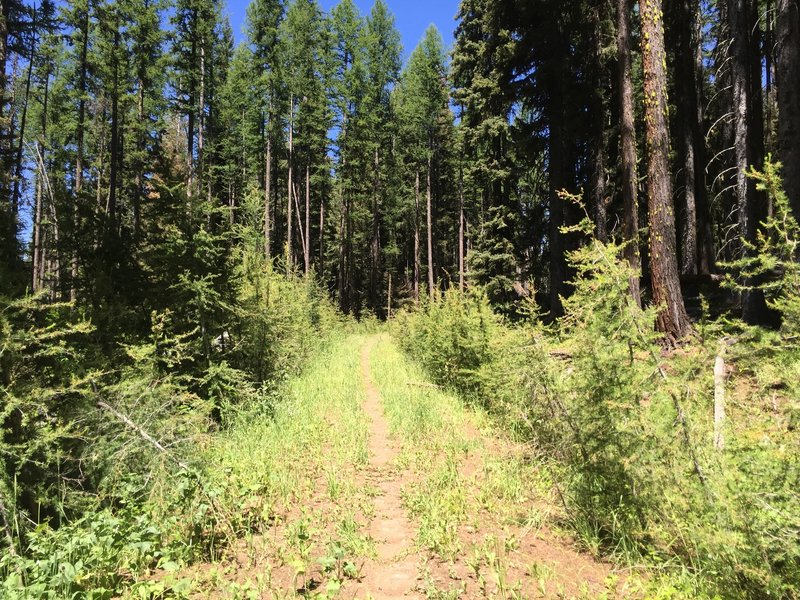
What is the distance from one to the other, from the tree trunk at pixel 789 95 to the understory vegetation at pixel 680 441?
4.97 meters

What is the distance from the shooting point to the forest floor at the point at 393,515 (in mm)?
3105

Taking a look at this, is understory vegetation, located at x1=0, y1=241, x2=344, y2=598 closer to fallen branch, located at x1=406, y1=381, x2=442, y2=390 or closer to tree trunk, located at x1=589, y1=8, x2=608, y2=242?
fallen branch, located at x1=406, y1=381, x2=442, y2=390

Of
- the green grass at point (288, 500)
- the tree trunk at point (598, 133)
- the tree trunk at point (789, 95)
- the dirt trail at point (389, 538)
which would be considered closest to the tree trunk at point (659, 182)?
the tree trunk at point (789, 95)

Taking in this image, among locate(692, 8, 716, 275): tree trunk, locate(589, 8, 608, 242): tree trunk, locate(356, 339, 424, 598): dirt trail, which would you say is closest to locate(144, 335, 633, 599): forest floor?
locate(356, 339, 424, 598): dirt trail

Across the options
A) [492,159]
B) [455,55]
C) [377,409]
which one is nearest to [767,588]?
[377,409]

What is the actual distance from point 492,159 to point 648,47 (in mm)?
10918

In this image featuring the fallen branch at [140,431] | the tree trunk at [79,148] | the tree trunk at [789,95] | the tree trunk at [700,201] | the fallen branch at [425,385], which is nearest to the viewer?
the fallen branch at [140,431]

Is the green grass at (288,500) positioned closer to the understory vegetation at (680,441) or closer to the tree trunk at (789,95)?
the understory vegetation at (680,441)

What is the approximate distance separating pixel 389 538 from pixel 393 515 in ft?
1.48

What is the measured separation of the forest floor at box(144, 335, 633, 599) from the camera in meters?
3.11

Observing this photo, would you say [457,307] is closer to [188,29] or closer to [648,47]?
[648,47]

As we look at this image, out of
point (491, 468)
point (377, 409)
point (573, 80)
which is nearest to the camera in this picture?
point (491, 468)

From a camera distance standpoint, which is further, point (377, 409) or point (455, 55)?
Result: point (455, 55)

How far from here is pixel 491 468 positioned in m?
5.08
